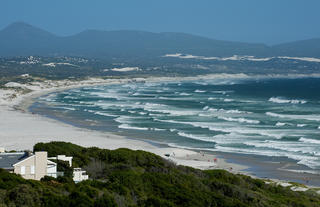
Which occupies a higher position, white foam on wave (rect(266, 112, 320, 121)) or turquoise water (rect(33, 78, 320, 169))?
white foam on wave (rect(266, 112, 320, 121))

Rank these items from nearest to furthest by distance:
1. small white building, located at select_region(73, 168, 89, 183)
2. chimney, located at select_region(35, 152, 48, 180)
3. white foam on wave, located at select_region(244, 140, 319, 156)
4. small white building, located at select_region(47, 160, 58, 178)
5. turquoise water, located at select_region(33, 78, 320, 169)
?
chimney, located at select_region(35, 152, 48, 180) < small white building, located at select_region(47, 160, 58, 178) < small white building, located at select_region(73, 168, 89, 183) < white foam on wave, located at select_region(244, 140, 319, 156) < turquoise water, located at select_region(33, 78, 320, 169)

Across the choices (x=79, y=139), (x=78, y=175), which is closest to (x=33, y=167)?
(x=78, y=175)

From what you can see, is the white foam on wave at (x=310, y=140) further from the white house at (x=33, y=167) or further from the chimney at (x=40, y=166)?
the chimney at (x=40, y=166)

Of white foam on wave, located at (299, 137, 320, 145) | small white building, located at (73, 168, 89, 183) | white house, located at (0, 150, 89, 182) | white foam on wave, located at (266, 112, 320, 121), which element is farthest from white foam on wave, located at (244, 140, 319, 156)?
white house, located at (0, 150, 89, 182)

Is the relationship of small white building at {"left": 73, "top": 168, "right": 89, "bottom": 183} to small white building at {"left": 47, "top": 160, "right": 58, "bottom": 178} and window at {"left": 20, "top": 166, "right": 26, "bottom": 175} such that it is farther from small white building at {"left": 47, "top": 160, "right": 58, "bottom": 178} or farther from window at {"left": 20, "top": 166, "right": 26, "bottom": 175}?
window at {"left": 20, "top": 166, "right": 26, "bottom": 175}

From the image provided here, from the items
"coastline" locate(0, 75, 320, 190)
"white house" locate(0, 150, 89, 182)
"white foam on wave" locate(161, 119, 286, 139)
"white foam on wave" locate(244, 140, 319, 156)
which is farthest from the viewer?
"white foam on wave" locate(161, 119, 286, 139)

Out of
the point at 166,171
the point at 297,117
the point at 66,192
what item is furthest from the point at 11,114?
the point at 66,192

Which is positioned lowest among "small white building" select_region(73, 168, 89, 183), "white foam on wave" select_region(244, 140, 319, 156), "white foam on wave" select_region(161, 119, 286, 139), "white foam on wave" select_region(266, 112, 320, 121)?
"white foam on wave" select_region(244, 140, 319, 156)

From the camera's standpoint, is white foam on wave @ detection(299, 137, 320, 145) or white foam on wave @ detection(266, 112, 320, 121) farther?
white foam on wave @ detection(266, 112, 320, 121)
